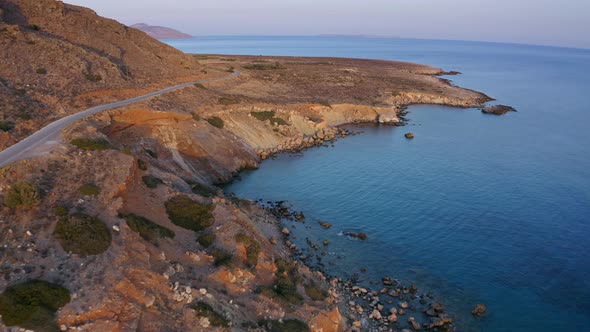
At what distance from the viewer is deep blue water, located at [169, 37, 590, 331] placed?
1228 inches

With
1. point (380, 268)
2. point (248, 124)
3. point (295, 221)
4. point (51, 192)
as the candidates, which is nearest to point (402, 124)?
point (248, 124)

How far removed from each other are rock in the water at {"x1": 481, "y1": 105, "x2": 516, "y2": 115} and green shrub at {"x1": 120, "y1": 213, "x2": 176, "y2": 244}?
94.3m

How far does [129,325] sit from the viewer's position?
1916 cm

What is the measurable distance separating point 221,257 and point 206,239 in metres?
2.22

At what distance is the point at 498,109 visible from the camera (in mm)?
101250

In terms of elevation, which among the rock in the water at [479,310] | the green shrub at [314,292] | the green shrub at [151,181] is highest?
the green shrub at [151,181]

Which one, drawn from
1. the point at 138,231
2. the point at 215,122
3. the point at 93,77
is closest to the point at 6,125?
the point at 138,231

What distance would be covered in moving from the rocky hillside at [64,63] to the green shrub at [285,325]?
24174mm

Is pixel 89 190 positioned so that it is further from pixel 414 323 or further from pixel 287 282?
pixel 414 323

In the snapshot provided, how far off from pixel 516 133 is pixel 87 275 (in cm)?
8221

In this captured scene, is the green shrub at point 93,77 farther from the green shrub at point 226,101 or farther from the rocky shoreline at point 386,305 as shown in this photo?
the rocky shoreline at point 386,305

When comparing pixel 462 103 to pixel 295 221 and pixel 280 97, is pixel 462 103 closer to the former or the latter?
pixel 280 97

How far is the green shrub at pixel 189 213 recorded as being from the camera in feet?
98.4

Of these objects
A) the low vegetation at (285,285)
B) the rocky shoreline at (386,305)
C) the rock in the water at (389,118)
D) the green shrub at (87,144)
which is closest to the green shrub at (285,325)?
the low vegetation at (285,285)
